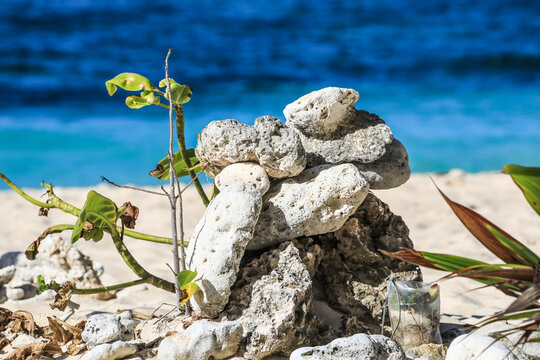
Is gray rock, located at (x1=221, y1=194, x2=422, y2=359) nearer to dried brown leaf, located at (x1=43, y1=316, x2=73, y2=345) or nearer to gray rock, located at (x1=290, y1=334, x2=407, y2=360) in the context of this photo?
gray rock, located at (x1=290, y1=334, x2=407, y2=360)

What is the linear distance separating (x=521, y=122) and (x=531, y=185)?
11.5m

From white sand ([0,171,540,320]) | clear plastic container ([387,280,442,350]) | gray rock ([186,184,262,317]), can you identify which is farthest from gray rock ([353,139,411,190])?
white sand ([0,171,540,320])

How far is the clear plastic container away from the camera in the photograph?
268 cm

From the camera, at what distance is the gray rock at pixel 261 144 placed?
2.71 meters

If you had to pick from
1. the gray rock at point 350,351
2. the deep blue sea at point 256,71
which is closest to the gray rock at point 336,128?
the gray rock at point 350,351

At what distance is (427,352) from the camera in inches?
101

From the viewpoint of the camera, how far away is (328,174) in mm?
2746

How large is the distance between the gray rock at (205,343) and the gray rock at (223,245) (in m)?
0.13

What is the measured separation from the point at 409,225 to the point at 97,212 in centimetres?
373

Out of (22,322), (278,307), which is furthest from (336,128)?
(22,322)

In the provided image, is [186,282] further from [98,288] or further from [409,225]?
[409,225]

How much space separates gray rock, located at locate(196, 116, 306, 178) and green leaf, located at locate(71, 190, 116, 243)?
0.54 meters

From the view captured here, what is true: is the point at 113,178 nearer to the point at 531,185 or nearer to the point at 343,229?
the point at 343,229

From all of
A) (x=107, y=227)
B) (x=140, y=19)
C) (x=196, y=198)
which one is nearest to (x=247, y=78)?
(x=140, y=19)
